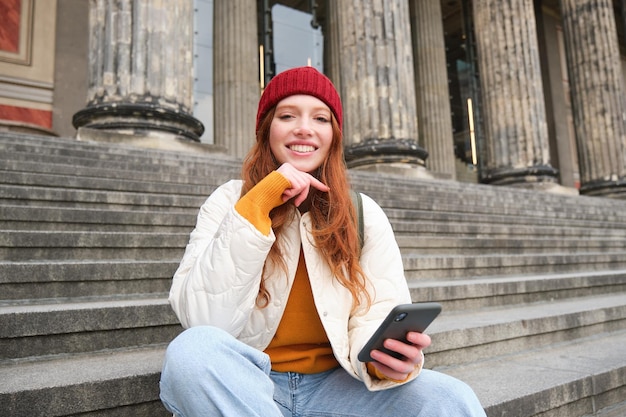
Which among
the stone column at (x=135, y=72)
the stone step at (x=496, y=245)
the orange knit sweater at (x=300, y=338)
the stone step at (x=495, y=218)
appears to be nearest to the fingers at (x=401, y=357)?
the orange knit sweater at (x=300, y=338)

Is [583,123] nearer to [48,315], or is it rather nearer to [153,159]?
[153,159]

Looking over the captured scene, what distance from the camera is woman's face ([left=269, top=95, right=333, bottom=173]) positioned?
1.42 metres

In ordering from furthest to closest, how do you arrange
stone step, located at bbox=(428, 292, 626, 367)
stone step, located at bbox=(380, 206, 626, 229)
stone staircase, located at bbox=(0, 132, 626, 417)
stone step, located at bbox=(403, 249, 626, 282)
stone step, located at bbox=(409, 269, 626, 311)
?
stone step, located at bbox=(380, 206, 626, 229) < stone step, located at bbox=(403, 249, 626, 282) < stone step, located at bbox=(409, 269, 626, 311) < stone step, located at bbox=(428, 292, 626, 367) < stone staircase, located at bbox=(0, 132, 626, 417)

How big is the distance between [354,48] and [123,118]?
4.21 metres

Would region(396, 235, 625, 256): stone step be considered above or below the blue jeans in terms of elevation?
above

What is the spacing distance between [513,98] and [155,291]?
383 inches

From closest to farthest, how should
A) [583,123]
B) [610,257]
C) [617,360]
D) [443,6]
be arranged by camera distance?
[617,360], [610,257], [583,123], [443,6]

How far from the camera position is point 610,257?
5184mm

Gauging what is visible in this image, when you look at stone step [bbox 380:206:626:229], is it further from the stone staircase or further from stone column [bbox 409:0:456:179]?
stone column [bbox 409:0:456:179]

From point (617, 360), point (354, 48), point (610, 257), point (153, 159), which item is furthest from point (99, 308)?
point (354, 48)

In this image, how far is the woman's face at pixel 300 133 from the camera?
142 cm

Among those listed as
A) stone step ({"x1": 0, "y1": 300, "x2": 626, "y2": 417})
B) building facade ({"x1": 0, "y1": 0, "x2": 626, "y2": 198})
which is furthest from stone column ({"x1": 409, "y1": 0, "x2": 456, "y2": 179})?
stone step ({"x1": 0, "y1": 300, "x2": 626, "y2": 417})

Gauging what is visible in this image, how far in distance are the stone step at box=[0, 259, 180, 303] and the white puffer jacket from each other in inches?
50.3

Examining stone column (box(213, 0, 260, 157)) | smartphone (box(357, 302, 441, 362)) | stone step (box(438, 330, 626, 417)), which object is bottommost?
stone step (box(438, 330, 626, 417))
